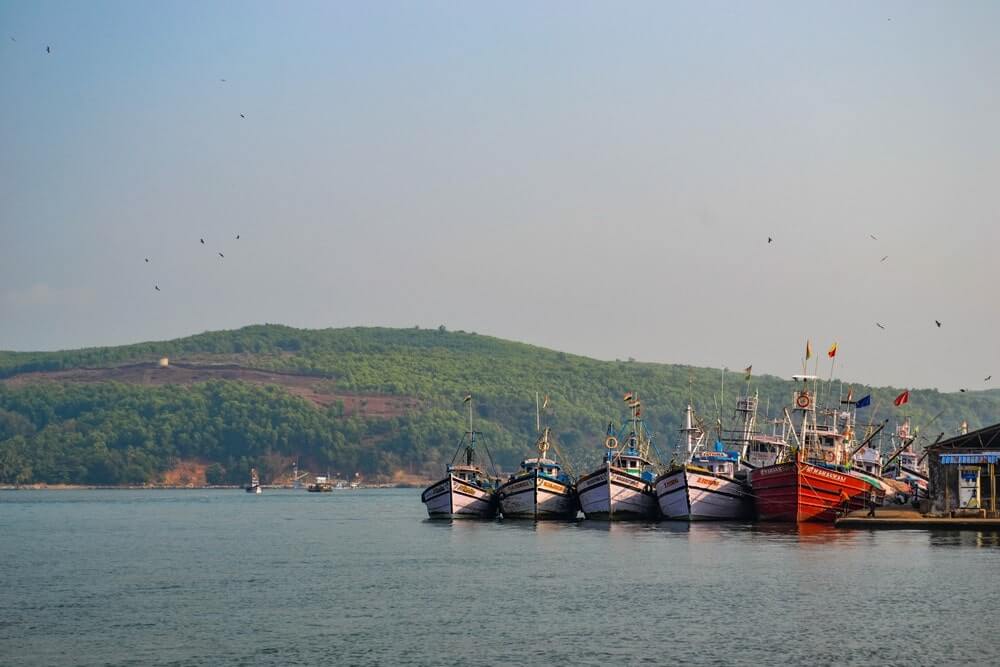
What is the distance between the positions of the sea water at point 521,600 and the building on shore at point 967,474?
556 cm

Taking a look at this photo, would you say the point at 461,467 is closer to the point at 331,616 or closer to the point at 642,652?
the point at 331,616

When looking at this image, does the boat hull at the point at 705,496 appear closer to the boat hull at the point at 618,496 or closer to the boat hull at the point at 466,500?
the boat hull at the point at 618,496

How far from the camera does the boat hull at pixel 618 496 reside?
99750 mm

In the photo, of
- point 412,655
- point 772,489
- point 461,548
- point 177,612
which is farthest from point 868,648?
point 772,489

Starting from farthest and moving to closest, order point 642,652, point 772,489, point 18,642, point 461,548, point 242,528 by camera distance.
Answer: point 242,528
point 772,489
point 461,548
point 18,642
point 642,652

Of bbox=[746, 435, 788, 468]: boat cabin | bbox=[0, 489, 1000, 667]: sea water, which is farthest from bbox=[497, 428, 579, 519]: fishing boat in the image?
bbox=[0, 489, 1000, 667]: sea water

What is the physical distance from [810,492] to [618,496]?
15.1m

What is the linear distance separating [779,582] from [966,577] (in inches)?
293

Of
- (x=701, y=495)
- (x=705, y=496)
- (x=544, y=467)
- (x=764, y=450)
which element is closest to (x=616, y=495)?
(x=701, y=495)

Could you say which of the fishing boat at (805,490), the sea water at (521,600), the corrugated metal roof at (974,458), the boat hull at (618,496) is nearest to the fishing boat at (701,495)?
the fishing boat at (805,490)

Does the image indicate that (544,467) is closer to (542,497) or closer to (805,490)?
(542,497)

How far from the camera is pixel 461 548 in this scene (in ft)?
258

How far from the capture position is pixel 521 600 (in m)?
52.7

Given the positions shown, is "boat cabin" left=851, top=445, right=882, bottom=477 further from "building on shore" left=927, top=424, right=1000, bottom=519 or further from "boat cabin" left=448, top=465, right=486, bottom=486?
"boat cabin" left=448, top=465, right=486, bottom=486
